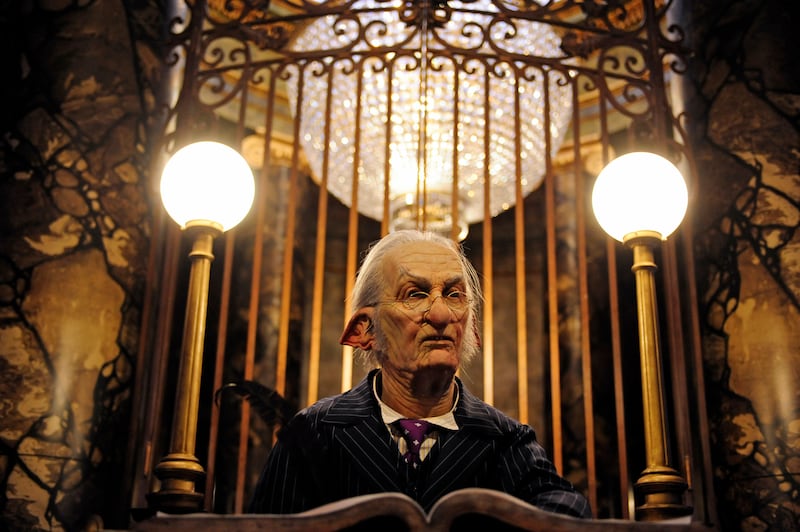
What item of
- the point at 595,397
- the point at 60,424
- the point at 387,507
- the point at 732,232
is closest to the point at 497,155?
the point at 732,232

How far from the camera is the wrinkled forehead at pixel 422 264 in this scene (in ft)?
7.41

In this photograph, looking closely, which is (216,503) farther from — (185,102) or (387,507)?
(387,507)

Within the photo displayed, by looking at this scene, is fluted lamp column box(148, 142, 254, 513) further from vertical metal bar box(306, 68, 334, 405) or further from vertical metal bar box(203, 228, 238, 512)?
vertical metal bar box(306, 68, 334, 405)

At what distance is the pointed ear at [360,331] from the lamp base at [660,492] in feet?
2.52

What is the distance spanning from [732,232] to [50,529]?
9.43 feet

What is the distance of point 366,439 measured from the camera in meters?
2.04

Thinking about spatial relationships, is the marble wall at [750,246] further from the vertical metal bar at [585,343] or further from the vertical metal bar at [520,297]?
the vertical metal bar at [520,297]

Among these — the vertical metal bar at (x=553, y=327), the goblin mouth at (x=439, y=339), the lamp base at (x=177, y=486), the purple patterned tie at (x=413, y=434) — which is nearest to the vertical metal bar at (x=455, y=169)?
the vertical metal bar at (x=553, y=327)

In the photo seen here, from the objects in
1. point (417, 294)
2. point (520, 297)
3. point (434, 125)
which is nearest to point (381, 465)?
point (417, 294)

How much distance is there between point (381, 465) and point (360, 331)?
0.48 meters

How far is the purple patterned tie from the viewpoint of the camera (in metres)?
2.06

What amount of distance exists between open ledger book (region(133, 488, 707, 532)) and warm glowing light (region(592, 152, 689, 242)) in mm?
1243

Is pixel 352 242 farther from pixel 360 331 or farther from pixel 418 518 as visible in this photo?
pixel 418 518

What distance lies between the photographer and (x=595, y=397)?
5.57 meters
